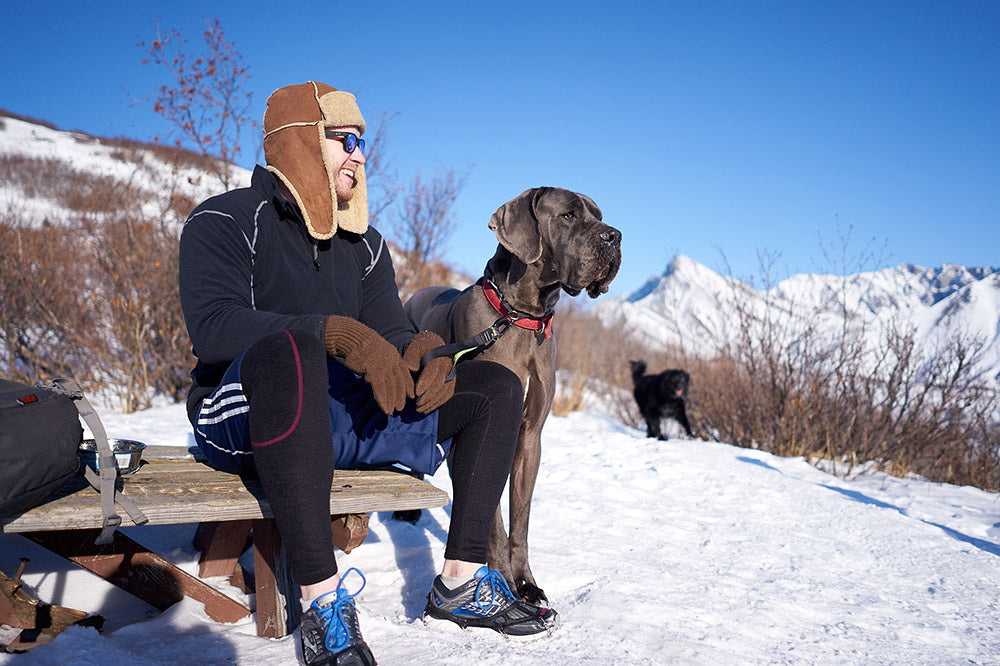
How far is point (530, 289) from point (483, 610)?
118cm

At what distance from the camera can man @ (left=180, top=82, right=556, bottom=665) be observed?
1471 mm

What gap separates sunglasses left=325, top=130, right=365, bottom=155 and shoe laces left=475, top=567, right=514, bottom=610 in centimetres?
146

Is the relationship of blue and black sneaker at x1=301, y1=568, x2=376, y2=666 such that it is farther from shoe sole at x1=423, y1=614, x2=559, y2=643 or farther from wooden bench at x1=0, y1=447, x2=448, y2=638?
shoe sole at x1=423, y1=614, x2=559, y2=643

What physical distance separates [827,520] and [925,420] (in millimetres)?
3258

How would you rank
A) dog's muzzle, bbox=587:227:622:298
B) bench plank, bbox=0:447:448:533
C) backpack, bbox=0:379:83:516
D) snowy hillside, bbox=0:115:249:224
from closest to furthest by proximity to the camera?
backpack, bbox=0:379:83:516, bench plank, bbox=0:447:448:533, dog's muzzle, bbox=587:227:622:298, snowy hillside, bbox=0:115:249:224

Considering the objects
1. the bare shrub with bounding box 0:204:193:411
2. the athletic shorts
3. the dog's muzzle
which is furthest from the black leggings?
the bare shrub with bounding box 0:204:193:411

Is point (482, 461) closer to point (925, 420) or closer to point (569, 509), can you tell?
point (569, 509)

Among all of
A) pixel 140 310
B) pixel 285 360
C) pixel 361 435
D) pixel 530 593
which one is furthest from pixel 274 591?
pixel 140 310

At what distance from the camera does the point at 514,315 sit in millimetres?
2385

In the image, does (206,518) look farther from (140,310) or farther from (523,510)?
(140,310)

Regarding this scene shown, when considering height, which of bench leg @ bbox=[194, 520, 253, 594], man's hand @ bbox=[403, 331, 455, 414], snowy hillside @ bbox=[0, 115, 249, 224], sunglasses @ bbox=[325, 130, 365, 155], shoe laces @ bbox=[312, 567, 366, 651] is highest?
snowy hillside @ bbox=[0, 115, 249, 224]

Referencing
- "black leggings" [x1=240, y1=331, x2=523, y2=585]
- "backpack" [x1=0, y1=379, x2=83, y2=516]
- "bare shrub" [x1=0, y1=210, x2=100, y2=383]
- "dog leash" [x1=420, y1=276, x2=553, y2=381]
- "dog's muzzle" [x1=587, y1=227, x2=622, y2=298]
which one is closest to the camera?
"backpack" [x1=0, y1=379, x2=83, y2=516]

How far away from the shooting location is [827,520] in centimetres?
347

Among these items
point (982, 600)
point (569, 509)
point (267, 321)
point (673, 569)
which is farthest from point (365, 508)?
point (982, 600)
